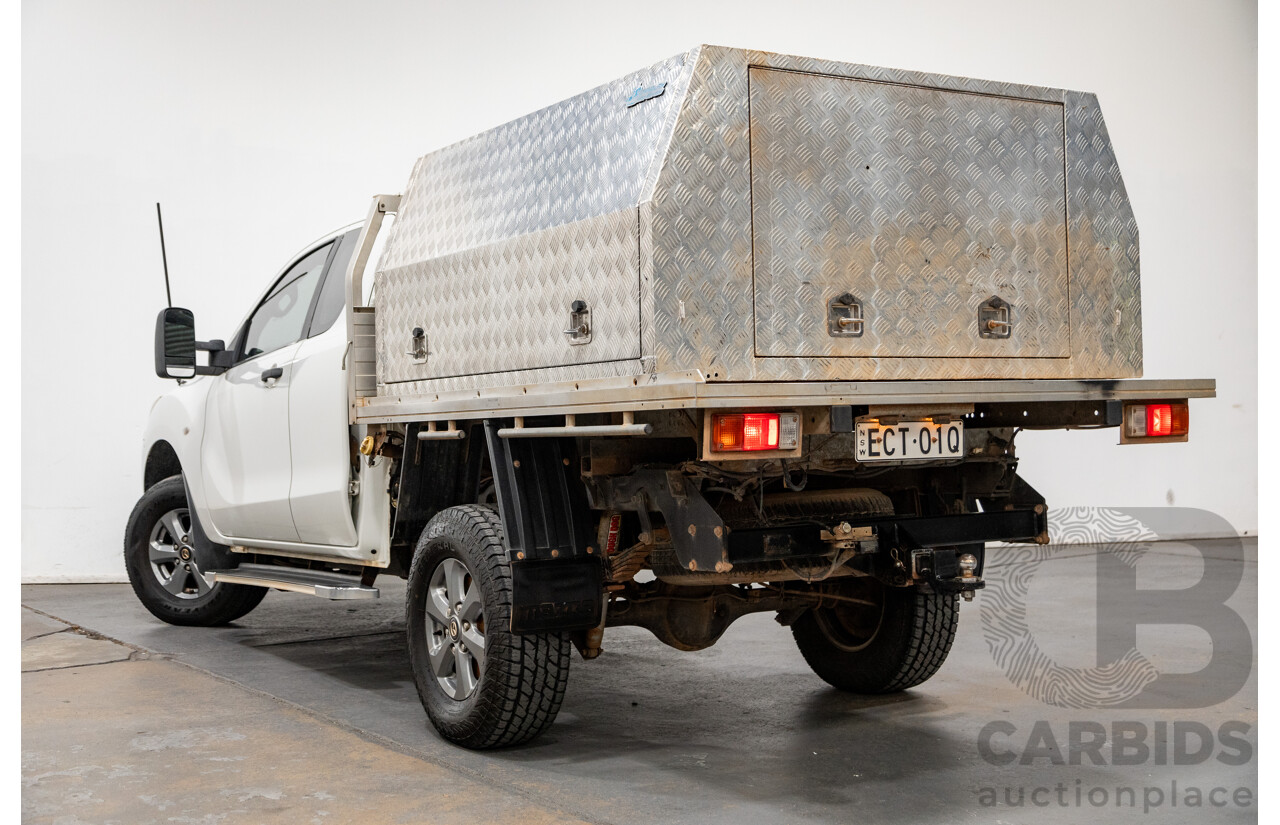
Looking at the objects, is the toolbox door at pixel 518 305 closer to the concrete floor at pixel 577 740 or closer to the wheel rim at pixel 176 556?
the concrete floor at pixel 577 740

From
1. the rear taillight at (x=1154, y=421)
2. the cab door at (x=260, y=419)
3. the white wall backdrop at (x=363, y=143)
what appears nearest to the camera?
the rear taillight at (x=1154, y=421)

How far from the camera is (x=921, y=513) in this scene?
439 cm

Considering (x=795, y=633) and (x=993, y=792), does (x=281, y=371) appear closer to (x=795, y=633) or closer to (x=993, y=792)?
(x=795, y=633)

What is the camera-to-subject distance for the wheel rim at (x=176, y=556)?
6816 millimetres

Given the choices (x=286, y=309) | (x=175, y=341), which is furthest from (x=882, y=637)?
(x=175, y=341)

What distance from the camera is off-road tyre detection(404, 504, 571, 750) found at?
12.7 feet

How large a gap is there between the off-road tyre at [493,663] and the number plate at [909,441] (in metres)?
1.22

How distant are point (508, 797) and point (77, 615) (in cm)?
486

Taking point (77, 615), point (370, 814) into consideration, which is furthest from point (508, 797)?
point (77, 615)

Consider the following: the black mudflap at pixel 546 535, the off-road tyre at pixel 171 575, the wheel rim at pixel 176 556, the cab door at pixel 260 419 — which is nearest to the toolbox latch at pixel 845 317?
the black mudflap at pixel 546 535

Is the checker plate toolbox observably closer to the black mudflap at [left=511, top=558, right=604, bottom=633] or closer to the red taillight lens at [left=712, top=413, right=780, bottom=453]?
the red taillight lens at [left=712, top=413, right=780, bottom=453]

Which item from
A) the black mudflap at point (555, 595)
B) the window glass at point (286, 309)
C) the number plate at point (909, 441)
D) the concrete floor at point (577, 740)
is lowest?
the concrete floor at point (577, 740)

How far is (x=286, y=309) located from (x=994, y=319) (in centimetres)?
343
